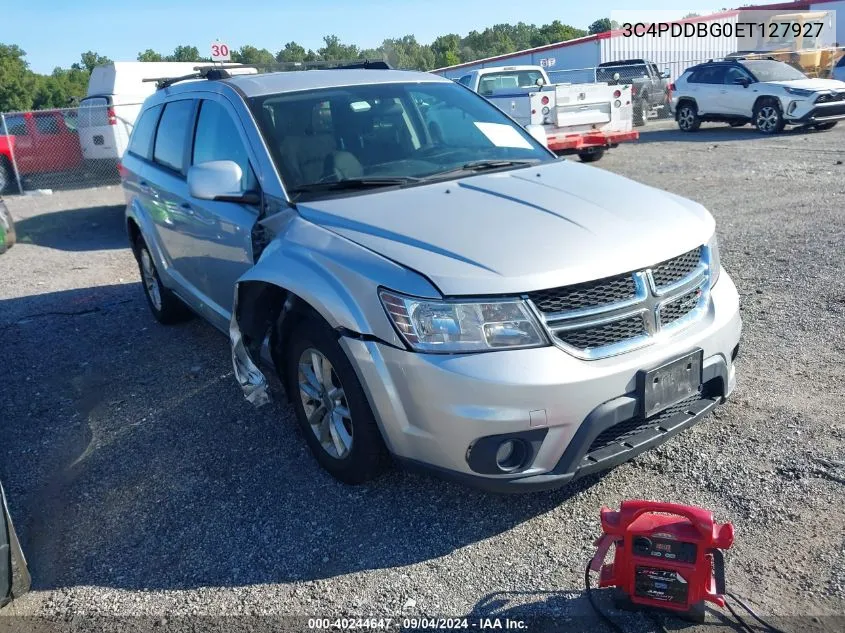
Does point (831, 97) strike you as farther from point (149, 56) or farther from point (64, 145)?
point (149, 56)

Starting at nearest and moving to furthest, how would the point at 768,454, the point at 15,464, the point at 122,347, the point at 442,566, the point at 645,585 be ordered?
the point at 645,585
the point at 442,566
the point at 768,454
the point at 15,464
the point at 122,347

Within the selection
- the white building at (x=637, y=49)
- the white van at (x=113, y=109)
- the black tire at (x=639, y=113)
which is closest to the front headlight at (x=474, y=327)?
the white van at (x=113, y=109)

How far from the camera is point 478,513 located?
3527mm

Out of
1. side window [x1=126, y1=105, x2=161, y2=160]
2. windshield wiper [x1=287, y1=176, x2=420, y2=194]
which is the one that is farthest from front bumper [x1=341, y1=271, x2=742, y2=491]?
side window [x1=126, y1=105, x2=161, y2=160]

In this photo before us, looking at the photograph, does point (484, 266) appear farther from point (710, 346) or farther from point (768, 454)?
point (768, 454)

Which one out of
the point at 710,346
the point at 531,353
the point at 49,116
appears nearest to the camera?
the point at 531,353

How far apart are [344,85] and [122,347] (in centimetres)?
288

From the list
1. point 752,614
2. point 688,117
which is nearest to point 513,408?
point 752,614

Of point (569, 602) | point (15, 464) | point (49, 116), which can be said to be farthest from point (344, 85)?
point (49, 116)

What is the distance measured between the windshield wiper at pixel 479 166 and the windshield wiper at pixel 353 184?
16 cm

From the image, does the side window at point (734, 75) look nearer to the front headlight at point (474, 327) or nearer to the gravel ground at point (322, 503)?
the gravel ground at point (322, 503)

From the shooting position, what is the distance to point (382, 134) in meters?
4.43

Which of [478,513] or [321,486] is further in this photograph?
[321,486]

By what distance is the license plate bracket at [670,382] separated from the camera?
10.2 feet
